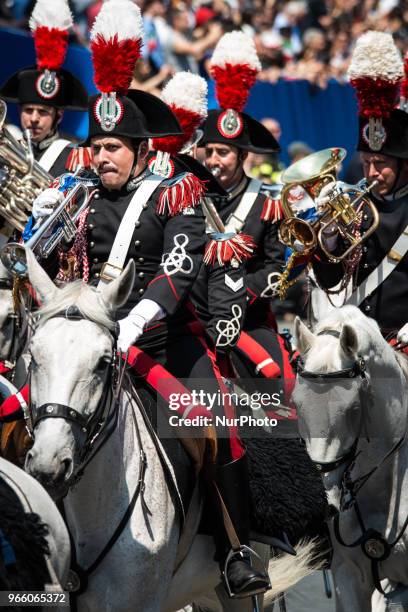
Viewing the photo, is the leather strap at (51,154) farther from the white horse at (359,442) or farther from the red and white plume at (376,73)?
the white horse at (359,442)

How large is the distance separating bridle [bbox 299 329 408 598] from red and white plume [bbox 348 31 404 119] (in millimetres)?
1711

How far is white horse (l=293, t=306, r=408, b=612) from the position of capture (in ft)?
17.6

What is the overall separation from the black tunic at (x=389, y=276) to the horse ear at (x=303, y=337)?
42.7 inches

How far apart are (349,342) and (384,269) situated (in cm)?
133

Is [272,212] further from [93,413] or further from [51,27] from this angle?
[93,413]

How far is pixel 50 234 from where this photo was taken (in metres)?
5.38

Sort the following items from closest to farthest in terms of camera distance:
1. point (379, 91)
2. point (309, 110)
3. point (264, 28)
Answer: point (379, 91), point (264, 28), point (309, 110)

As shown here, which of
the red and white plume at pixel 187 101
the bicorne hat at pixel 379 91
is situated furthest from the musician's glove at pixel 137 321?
the red and white plume at pixel 187 101

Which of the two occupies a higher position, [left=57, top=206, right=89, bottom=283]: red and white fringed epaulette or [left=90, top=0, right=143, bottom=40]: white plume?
[left=90, top=0, right=143, bottom=40]: white plume

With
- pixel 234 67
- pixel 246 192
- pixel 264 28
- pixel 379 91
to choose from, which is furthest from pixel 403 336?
pixel 264 28

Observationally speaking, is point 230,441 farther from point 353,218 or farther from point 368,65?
point 368,65

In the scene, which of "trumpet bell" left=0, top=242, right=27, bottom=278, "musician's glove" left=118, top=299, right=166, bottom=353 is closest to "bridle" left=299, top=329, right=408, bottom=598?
"musician's glove" left=118, top=299, right=166, bottom=353

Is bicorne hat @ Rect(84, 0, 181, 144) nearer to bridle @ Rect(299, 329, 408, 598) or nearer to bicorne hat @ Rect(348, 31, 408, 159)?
bridle @ Rect(299, 329, 408, 598)

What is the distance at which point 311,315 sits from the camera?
8633 millimetres
